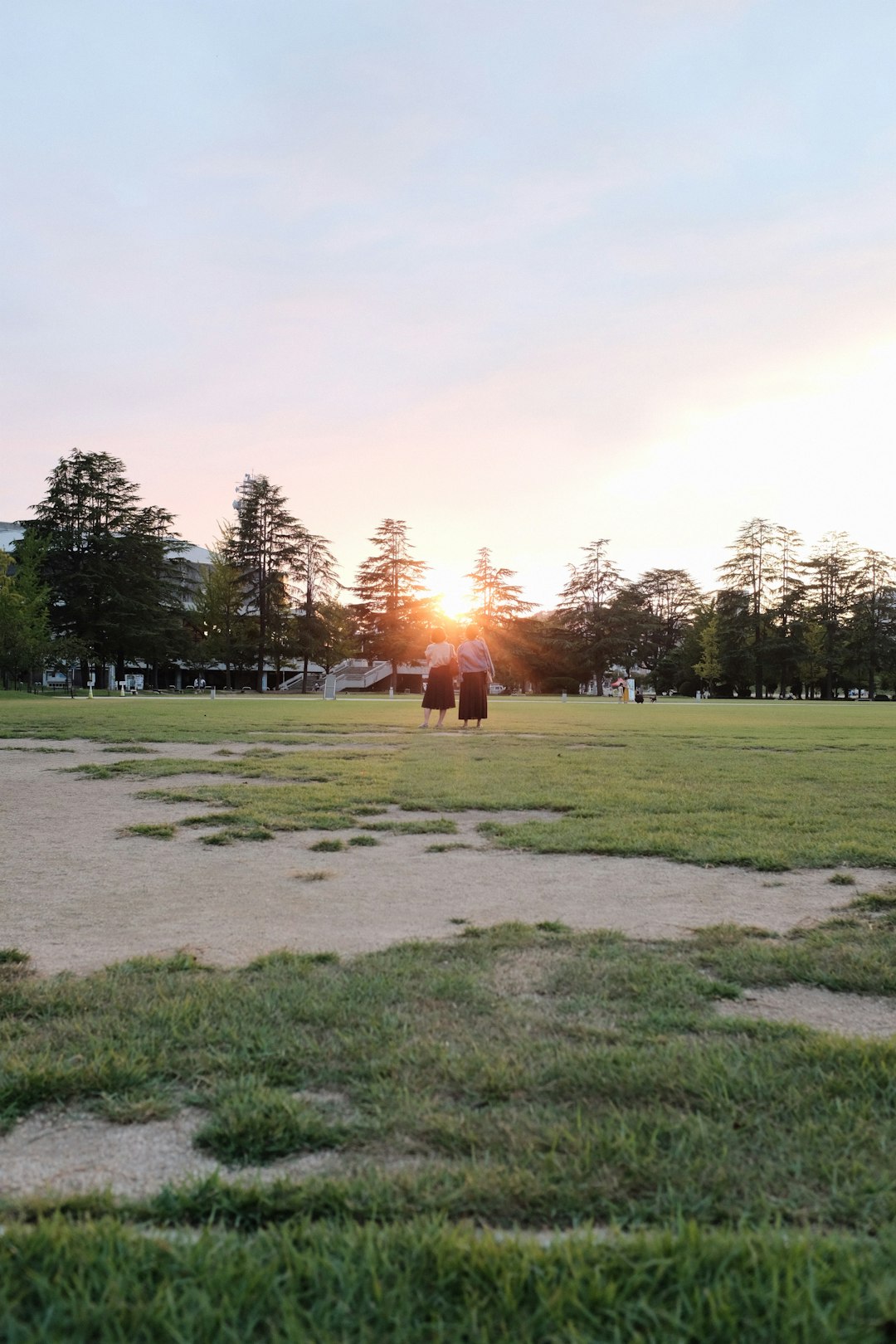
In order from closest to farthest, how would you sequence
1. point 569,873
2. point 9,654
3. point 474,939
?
point 474,939, point 569,873, point 9,654

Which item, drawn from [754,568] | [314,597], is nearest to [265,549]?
[314,597]

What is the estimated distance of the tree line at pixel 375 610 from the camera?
6388 cm

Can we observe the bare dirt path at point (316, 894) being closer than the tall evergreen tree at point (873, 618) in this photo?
Yes

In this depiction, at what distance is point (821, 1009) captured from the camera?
3.07 meters

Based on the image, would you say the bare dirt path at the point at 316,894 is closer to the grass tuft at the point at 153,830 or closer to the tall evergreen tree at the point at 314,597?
the grass tuft at the point at 153,830

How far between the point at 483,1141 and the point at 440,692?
17.2 m

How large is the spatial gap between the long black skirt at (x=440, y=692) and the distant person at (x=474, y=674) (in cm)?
27

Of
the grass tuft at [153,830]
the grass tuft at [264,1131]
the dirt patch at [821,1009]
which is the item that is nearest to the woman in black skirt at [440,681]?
the grass tuft at [153,830]

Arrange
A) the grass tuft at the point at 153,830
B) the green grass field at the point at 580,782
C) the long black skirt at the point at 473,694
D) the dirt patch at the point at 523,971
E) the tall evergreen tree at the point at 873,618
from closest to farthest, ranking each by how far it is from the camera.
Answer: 1. the dirt patch at the point at 523,971
2. the green grass field at the point at 580,782
3. the grass tuft at the point at 153,830
4. the long black skirt at the point at 473,694
5. the tall evergreen tree at the point at 873,618

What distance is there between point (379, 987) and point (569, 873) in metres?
2.39

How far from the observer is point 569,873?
5.36m

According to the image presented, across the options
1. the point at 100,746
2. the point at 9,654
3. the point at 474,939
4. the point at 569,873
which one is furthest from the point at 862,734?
the point at 9,654

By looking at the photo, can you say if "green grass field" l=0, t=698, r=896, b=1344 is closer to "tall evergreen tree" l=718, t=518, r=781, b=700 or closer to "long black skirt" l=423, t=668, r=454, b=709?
"long black skirt" l=423, t=668, r=454, b=709

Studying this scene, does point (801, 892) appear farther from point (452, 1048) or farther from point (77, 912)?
point (77, 912)
